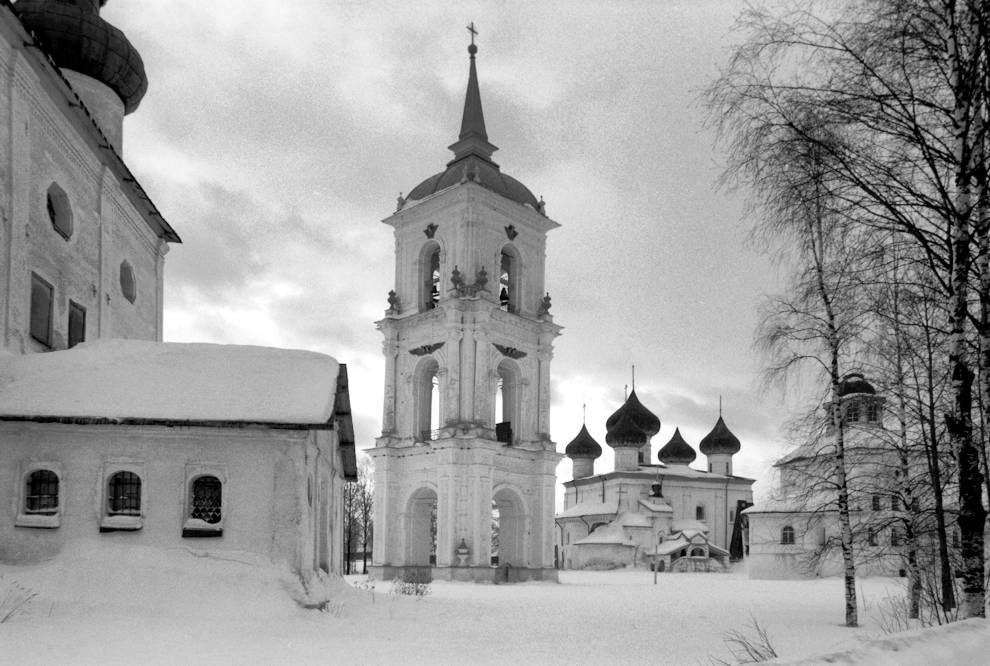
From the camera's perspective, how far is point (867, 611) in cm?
1969

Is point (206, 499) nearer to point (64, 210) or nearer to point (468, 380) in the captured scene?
point (64, 210)

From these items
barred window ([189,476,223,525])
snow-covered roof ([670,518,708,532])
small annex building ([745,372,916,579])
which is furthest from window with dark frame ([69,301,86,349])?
snow-covered roof ([670,518,708,532])

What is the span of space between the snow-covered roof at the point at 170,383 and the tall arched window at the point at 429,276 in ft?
79.0

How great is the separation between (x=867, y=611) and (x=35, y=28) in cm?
2370

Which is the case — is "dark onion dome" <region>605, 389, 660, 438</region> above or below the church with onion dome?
above

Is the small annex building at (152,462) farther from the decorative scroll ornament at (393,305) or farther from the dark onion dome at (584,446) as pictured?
the dark onion dome at (584,446)

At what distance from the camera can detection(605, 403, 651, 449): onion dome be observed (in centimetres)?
6762

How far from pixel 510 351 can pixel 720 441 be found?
39.0m

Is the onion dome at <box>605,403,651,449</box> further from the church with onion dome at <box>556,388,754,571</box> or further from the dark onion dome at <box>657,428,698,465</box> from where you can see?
the dark onion dome at <box>657,428,698,465</box>

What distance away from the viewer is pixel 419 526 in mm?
40469

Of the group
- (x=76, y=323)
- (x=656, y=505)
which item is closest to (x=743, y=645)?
(x=76, y=323)

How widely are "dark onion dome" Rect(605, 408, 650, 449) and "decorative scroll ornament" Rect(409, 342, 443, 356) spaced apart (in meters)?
30.4

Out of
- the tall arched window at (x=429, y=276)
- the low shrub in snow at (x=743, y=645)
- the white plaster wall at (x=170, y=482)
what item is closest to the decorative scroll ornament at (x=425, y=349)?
the tall arched window at (x=429, y=276)

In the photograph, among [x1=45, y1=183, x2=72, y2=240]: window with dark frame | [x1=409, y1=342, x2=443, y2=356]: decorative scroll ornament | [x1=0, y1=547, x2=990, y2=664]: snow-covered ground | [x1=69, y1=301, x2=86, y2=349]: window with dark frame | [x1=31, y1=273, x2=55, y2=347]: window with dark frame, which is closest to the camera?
[x1=0, y1=547, x2=990, y2=664]: snow-covered ground
